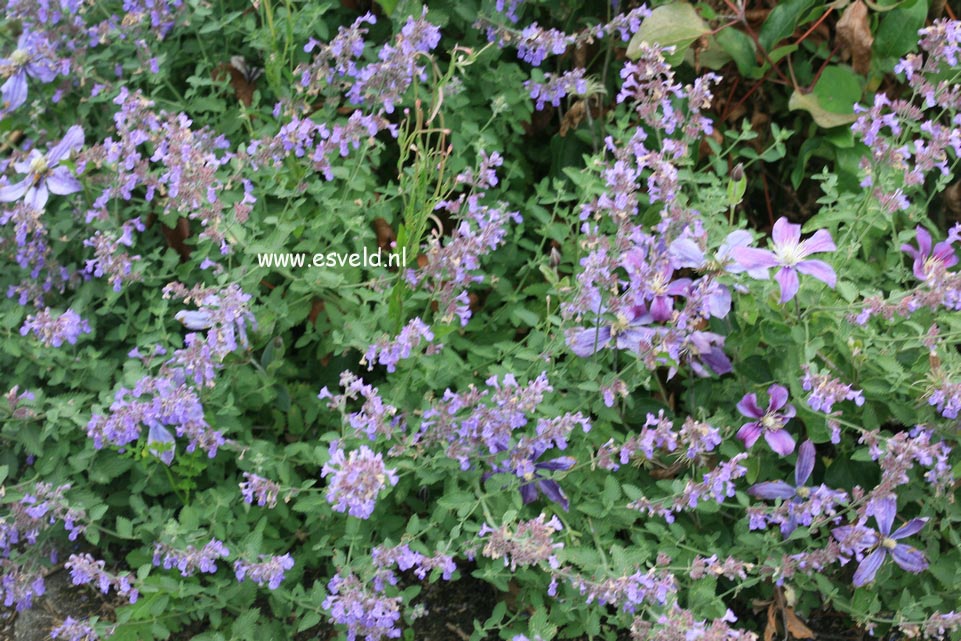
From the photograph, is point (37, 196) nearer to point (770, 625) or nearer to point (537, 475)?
point (537, 475)

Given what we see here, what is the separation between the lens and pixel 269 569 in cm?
181

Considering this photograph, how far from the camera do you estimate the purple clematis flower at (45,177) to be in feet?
7.09

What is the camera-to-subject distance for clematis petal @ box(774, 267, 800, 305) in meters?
1.80

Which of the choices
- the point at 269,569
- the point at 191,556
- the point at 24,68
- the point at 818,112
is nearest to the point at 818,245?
the point at 818,112

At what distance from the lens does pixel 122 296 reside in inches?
93.9

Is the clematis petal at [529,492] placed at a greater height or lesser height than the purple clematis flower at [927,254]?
lesser

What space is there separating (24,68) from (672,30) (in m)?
1.51

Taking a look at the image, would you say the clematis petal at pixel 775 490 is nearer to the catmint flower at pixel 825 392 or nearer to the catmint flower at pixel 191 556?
the catmint flower at pixel 825 392

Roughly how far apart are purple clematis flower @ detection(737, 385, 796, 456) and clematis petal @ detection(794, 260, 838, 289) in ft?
0.70

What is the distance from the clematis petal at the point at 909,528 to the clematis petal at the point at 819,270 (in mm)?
466

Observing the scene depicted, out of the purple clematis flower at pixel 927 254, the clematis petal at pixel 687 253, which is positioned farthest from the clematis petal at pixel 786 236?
the purple clematis flower at pixel 927 254

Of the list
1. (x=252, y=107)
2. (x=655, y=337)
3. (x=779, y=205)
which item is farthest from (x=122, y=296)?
(x=779, y=205)

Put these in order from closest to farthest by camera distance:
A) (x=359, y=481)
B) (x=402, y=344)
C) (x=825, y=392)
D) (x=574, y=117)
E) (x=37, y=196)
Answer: (x=359, y=481) < (x=825, y=392) < (x=402, y=344) < (x=37, y=196) < (x=574, y=117)

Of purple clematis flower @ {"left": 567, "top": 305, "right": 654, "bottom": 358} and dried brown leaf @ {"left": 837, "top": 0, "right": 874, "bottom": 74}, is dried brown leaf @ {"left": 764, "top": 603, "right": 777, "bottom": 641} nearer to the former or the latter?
purple clematis flower @ {"left": 567, "top": 305, "right": 654, "bottom": 358}
